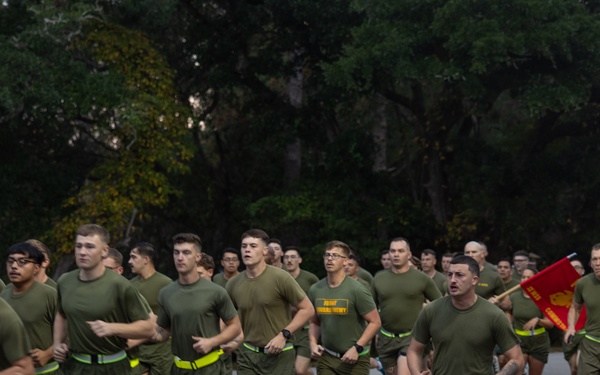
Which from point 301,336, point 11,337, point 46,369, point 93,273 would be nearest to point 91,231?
point 93,273

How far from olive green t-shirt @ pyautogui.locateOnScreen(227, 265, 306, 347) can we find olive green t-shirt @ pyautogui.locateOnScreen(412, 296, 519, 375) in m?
2.95

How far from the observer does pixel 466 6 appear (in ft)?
78.6

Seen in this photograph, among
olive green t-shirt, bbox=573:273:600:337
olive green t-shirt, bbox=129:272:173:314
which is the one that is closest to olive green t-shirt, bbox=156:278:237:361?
olive green t-shirt, bbox=129:272:173:314

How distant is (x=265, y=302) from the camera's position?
12.1 m

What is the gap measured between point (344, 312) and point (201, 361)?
310 centimetres

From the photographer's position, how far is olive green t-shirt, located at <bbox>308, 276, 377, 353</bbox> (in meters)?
13.0

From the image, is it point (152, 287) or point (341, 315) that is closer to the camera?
point (341, 315)

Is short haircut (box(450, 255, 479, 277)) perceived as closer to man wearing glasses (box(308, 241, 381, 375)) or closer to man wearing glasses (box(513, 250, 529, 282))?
man wearing glasses (box(308, 241, 381, 375))

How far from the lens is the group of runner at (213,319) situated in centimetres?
917

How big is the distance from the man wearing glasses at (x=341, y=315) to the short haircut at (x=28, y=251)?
404cm

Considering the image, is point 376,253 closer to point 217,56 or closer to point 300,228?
point 300,228

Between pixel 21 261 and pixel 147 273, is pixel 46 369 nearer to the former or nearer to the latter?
pixel 21 261

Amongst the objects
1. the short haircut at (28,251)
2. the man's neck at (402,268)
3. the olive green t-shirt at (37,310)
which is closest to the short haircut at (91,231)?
the short haircut at (28,251)

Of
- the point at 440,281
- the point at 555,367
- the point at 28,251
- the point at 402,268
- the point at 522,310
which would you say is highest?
the point at 28,251
